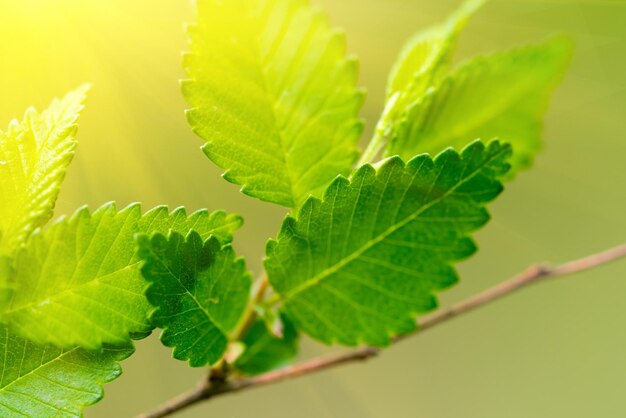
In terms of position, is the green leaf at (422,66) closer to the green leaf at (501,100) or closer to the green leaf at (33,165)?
the green leaf at (501,100)

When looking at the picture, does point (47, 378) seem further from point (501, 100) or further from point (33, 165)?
point (501, 100)

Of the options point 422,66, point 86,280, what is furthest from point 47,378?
point 422,66

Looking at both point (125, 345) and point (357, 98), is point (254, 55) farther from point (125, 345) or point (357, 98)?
point (125, 345)

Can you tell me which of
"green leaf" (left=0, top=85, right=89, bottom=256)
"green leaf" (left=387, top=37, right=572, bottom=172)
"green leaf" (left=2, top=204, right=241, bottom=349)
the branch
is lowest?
the branch

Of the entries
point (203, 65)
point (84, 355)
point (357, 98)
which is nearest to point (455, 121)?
point (357, 98)

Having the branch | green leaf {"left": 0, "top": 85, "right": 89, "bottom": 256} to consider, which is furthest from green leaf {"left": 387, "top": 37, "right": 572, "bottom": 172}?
green leaf {"left": 0, "top": 85, "right": 89, "bottom": 256}

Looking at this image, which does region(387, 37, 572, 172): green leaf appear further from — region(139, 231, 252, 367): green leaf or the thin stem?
region(139, 231, 252, 367): green leaf
